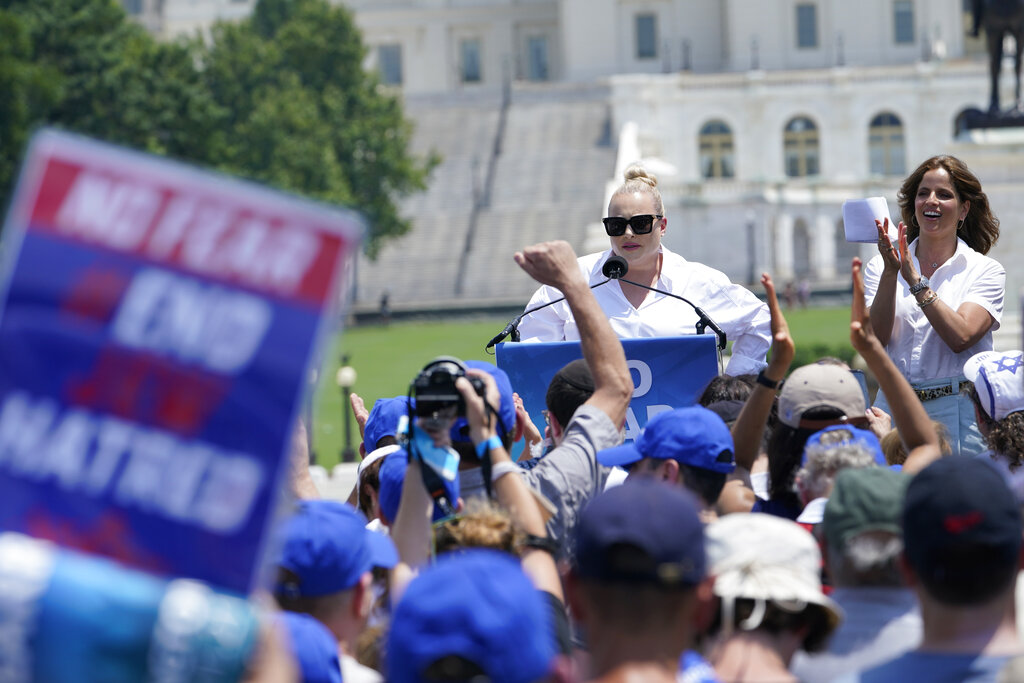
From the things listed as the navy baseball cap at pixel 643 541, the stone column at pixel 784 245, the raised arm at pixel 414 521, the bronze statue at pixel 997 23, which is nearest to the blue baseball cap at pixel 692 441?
the raised arm at pixel 414 521

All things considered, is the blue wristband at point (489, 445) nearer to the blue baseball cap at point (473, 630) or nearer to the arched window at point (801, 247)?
the blue baseball cap at point (473, 630)

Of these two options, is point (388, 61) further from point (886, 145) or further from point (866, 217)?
point (866, 217)

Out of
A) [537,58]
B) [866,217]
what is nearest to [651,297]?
[866,217]

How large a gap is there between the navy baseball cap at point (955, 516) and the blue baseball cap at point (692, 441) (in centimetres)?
103

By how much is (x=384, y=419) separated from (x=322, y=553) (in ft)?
6.35

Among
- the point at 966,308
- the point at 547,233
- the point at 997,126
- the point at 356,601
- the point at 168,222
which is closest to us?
the point at 168,222

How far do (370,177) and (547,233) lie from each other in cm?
822

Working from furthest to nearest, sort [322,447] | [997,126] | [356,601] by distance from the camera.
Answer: [322,447], [997,126], [356,601]

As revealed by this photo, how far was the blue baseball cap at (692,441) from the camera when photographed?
4.11m

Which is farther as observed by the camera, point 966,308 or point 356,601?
point 966,308

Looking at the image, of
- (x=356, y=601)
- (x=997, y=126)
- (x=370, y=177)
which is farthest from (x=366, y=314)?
(x=356, y=601)

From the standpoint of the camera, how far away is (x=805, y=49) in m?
73.2

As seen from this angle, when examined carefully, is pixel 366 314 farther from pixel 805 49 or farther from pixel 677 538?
pixel 677 538

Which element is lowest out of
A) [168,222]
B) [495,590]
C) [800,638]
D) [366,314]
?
[366,314]
